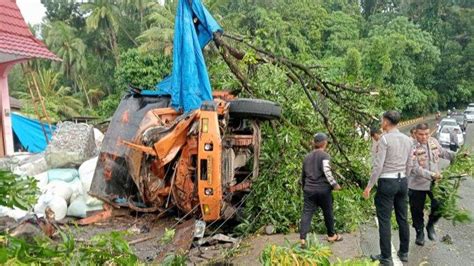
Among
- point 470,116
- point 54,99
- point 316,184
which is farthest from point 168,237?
point 470,116

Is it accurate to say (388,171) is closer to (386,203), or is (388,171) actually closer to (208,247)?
(386,203)

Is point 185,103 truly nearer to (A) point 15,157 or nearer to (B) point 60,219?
(B) point 60,219

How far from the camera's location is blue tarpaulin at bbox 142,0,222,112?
266 inches

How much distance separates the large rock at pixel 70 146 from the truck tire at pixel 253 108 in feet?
11.9

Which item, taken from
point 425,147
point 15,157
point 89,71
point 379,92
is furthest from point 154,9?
point 425,147

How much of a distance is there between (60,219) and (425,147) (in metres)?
4.90

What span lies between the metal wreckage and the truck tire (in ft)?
0.04

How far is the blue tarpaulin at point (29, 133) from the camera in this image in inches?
674

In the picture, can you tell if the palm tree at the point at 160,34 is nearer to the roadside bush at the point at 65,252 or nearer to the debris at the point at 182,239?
the debris at the point at 182,239

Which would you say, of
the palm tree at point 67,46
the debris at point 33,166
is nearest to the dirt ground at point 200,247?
the debris at point 33,166

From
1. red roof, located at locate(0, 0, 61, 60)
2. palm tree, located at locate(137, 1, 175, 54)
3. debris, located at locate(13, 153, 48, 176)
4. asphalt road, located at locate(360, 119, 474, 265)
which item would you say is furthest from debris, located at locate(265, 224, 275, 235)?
palm tree, located at locate(137, 1, 175, 54)

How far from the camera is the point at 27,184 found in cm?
288

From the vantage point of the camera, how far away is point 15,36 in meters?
10.3

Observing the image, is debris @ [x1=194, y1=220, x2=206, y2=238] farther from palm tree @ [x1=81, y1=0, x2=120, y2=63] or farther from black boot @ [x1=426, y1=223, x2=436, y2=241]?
palm tree @ [x1=81, y1=0, x2=120, y2=63]
